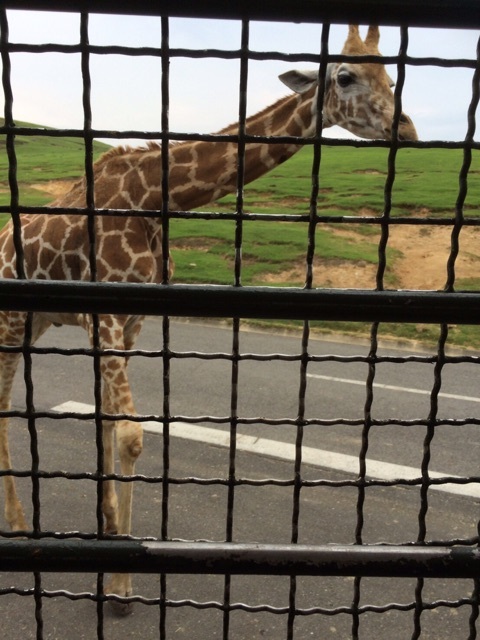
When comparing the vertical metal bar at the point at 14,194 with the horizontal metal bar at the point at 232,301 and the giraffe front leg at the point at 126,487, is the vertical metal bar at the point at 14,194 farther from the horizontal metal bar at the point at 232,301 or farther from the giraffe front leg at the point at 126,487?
the giraffe front leg at the point at 126,487

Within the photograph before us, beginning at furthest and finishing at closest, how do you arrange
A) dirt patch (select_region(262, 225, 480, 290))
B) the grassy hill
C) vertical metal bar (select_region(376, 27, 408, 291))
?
1. the grassy hill
2. dirt patch (select_region(262, 225, 480, 290))
3. vertical metal bar (select_region(376, 27, 408, 291))

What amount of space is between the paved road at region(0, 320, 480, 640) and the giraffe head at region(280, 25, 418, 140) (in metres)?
2.02

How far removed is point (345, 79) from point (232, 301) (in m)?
2.40

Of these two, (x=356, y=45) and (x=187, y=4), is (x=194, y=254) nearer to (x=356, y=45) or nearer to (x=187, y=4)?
(x=356, y=45)

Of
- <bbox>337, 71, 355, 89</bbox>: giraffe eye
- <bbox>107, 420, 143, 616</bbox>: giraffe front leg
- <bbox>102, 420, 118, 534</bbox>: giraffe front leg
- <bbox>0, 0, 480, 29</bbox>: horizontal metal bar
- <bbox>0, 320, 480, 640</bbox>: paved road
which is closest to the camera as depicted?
<bbox>0, 0, 480, 29</bbox>: horizontal metal bar

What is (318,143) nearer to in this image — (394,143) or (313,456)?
(394,143)

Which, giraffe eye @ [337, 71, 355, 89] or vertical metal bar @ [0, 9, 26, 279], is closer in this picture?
vertical metal bar @ [0, 9, 26, 279]

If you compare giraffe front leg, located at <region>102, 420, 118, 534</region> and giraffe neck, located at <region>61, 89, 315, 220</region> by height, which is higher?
giraffe neck, located at <region>61, 89, 315, 220</region>

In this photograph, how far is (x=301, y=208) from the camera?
→ 44.5ft

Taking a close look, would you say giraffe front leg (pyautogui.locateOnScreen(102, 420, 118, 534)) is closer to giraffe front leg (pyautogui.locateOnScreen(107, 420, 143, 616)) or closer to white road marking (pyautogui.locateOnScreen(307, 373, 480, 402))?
giraffe front leg (pyautogui.locateOnScreen(107, 420, 143, 616))

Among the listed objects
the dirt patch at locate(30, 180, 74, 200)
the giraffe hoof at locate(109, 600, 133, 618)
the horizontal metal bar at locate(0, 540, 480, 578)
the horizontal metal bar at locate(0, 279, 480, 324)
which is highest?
the dirt patch at locate(30, 180, 74, 200)

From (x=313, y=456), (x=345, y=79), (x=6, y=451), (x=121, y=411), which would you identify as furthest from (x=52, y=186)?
(x=121, y=411)

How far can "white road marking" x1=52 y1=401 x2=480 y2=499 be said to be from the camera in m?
3.78

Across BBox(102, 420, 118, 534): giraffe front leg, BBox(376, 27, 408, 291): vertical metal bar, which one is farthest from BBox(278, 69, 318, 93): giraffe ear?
BBox(376, 27, 408, 291): vertical metal bar
